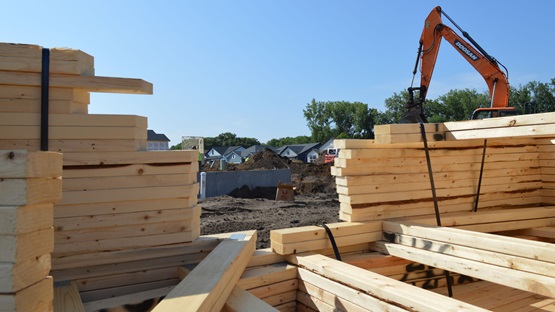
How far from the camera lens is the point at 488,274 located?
11.9ft

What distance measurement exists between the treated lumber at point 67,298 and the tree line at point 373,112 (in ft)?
172

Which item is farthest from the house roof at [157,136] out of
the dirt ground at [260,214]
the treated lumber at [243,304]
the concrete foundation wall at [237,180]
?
the treated lumber at [243,304]

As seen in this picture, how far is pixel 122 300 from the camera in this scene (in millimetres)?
3564

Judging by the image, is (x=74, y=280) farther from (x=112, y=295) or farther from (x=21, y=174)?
(x=21, y=174)

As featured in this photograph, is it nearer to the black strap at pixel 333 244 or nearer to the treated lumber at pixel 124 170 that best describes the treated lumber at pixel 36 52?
the treated lumber at pixel 124 170

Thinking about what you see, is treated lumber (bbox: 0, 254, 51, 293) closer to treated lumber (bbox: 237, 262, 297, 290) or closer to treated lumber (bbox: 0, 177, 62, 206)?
treated lumber (bbox: 0, 177, 62, 206)

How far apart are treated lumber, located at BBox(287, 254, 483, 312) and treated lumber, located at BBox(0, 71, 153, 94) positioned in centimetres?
221

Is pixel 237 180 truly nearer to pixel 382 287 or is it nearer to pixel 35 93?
pixel 35 93

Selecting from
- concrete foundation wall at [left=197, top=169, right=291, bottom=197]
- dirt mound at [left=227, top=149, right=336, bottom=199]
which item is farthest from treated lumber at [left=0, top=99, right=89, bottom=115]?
dirt mound at [left=227, top=149, right=336, bottom=199]

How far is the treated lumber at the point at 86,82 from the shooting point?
11.5 ft

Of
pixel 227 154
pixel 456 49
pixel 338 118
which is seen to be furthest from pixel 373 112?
pixel 456 49

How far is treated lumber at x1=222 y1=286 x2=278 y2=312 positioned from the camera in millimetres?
2949

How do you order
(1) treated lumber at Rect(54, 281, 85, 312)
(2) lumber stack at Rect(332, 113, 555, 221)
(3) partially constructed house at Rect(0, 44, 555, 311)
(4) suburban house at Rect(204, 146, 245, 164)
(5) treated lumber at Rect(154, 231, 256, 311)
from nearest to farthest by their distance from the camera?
(5) treated lumber at Rect(154, 231, 256, 311) → (1) treated lumber at Rect(54, 281, 85, 312) → (3) partially constructed house at Rect(0, 44, 555, 311) → (2) lumber stack at Rect(332, 113, 555, 221) → (4) suburban house at Rect(204, 146, 245, 164)

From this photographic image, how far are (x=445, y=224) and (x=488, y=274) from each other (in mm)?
1394
